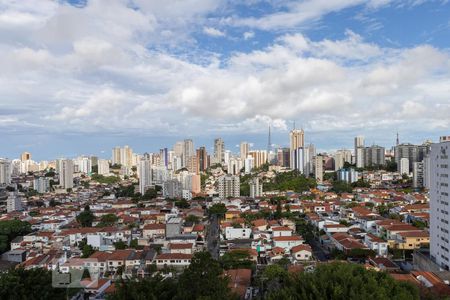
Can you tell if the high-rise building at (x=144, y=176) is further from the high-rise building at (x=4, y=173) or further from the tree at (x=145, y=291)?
the tree at (x=145, y=291)

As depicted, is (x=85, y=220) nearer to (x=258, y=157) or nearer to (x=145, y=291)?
(x=145, y=291)

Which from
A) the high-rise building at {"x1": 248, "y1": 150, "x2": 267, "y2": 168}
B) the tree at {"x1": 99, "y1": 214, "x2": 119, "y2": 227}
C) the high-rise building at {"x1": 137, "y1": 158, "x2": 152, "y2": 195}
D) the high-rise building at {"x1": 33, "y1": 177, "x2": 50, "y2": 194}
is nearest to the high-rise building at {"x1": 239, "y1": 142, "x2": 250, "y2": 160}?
the high-rise building at {"x1": 248, "y1": 150, "x2": 267, "y2": 168}

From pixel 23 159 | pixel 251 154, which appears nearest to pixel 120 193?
pixel 251 154

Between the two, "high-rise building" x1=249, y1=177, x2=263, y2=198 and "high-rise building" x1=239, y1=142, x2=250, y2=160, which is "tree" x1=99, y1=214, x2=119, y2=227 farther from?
"high-rise building" x1=239, y1=142, x2=250, y2=160

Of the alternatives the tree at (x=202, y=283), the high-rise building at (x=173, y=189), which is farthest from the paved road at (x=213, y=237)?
the high-rise building at (x=173, y=189)

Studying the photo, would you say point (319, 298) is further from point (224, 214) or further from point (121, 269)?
point (224, 214)

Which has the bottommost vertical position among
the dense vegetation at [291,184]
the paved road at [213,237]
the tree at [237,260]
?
the paved road at [213,237]
